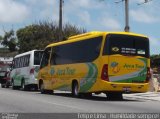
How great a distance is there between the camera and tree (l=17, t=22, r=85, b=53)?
2844 inches

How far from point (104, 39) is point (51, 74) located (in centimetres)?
760

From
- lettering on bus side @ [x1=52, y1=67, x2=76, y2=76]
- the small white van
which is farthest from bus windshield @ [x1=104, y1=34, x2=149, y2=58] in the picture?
the small white van

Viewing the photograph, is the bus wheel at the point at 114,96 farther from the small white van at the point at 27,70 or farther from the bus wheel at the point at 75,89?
the small white van at the point at 27,70

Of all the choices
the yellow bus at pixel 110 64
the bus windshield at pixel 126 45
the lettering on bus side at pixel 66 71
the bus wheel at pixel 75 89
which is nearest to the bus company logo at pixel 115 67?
the yellow bus at pixel 110 64

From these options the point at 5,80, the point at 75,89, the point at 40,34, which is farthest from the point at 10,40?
the point at 75,89

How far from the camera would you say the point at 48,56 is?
32250 millimetres

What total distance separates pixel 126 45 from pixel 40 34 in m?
51.1

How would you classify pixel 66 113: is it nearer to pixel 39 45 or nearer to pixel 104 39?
pixel 104 39

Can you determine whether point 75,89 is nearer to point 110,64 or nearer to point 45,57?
point 110,64

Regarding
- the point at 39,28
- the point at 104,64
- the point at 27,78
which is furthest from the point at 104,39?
the point at 39,28

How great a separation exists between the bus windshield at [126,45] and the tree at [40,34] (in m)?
45.6

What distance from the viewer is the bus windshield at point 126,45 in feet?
80.9

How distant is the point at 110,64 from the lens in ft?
81.0

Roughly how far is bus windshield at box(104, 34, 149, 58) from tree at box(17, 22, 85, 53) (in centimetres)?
4556
